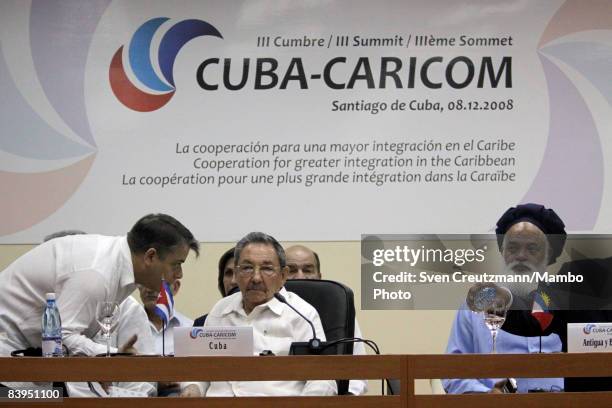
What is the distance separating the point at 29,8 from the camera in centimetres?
533

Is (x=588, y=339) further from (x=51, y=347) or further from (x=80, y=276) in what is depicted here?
(x=80, y=276)

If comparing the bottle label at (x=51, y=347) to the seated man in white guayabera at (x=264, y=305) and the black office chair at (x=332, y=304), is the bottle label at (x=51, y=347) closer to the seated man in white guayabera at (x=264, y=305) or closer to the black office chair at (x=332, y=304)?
the seated man in white guayabera at (x=264, y=305)

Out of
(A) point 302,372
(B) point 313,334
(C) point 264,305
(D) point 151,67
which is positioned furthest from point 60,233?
(A) point 302,372

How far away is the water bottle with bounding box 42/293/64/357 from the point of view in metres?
3.02

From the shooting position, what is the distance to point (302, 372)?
2.82m

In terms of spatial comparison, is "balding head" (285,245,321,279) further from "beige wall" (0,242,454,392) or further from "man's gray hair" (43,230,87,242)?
"man's gray hair" (43,230,87,242)

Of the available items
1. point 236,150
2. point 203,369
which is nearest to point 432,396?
point 203,369

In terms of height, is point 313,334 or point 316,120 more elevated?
point 316,120

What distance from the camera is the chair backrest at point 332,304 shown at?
12.5 ft

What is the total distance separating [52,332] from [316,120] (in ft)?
8.39

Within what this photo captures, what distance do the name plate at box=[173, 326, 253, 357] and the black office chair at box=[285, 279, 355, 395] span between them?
83cm

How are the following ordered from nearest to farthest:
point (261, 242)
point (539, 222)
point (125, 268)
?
point (125, 268) → point (261, 242) → point (539, 222)

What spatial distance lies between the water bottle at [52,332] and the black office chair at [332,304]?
3.65 feet

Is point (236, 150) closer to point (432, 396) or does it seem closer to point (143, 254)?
point (143, 254)
